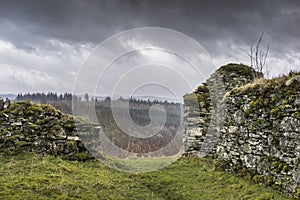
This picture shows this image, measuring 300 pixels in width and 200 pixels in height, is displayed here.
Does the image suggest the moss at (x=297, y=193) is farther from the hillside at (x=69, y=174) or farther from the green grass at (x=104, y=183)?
the hillside at (x=69, y=174)

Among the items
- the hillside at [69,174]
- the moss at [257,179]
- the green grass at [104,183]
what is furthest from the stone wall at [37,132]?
the moss at [257,179]

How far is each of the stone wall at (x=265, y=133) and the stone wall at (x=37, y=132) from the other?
6825 mm

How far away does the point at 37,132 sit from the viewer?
1362 cm

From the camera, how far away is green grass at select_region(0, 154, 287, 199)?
824cm

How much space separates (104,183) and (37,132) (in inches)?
203

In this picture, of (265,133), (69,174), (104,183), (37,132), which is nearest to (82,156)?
(37,132)

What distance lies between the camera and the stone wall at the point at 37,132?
42.2 feet

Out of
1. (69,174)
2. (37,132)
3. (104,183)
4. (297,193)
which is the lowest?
(104,183)

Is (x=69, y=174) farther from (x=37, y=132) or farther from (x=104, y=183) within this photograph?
(x=37, y=132)

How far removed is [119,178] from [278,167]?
5884 mm

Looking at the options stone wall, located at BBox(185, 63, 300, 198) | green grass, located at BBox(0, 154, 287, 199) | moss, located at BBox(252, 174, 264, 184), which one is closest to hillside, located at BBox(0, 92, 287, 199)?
green grass, located at BBox(0, 154, 287, 199)

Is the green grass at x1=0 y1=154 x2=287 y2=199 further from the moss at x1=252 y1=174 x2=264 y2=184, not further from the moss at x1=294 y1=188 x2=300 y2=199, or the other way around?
the moss at x1=294 y1=188 x2=300 y2=199

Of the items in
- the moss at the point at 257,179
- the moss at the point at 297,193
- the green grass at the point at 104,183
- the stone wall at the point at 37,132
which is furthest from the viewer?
the stone wall at the point at 37,132

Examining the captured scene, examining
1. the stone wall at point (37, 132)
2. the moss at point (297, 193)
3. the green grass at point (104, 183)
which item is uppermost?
the stone wall at point (37, 132)
